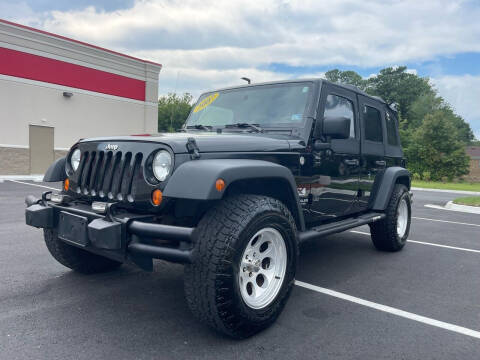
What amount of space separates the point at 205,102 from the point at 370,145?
207 centimetres

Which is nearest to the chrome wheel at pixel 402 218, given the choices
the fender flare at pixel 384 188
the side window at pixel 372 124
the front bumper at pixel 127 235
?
the fender flare at pixel 384 188

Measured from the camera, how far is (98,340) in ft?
8.86

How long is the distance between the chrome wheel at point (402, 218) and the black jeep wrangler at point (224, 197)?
133 centimetres

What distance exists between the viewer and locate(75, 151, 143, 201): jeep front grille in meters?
2.82

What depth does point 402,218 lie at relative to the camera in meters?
5.66

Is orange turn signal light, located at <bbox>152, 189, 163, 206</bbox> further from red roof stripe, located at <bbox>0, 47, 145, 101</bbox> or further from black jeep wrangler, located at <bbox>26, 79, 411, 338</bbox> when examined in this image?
red roof stripe, located at <bbox>0, 47, 145, 101</bbox>

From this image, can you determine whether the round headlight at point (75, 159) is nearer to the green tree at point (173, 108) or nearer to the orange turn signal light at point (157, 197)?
the orange turn signal light at point (157, 197)

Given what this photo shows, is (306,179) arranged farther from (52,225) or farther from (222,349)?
(52,225)

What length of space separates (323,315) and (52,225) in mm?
2254

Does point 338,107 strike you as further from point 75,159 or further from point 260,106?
point 75,159

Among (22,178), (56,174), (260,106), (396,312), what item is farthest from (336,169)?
(22,178)

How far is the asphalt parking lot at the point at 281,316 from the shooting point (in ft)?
8.63

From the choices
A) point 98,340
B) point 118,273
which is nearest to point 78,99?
point 118,273

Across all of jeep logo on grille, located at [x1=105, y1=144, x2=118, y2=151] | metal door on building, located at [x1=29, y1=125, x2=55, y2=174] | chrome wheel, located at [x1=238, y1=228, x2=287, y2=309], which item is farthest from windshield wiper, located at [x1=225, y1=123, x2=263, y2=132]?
metal door on building, located at [x1=29, y1=125, x2=55, y2=174]
